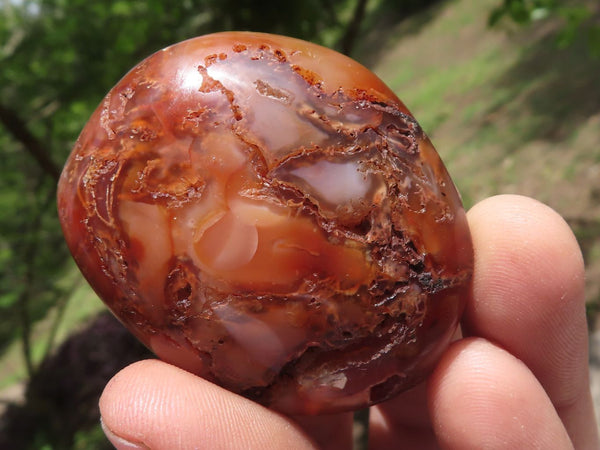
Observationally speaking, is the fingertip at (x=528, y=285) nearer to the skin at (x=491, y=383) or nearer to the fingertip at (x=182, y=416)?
the skin at (x=491, y=383)

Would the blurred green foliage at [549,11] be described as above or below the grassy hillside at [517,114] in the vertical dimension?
above

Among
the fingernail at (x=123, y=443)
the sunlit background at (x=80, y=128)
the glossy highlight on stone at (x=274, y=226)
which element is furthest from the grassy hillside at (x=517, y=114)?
the fingernail at (x=123, y=443)

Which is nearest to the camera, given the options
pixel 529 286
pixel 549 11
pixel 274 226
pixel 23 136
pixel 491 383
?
pixel 274 226

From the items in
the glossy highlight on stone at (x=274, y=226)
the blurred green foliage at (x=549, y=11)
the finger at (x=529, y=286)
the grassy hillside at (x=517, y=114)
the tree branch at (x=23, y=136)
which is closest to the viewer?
the glossy highlight on stone at (x=274, y=226)

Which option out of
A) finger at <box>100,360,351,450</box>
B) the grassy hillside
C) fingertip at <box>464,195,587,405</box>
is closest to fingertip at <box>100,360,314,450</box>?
finger at <box>100,360,351,450</box>

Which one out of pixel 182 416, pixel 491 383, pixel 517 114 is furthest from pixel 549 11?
pixel 517 114

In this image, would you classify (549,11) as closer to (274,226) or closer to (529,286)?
(529,286)

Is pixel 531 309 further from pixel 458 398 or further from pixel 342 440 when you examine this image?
pixel 342 440

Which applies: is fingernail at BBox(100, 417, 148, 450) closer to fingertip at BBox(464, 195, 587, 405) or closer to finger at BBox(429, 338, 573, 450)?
finger at BBox(429, 338, 573, 450)

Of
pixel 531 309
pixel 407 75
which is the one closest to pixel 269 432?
pixel 531 309
